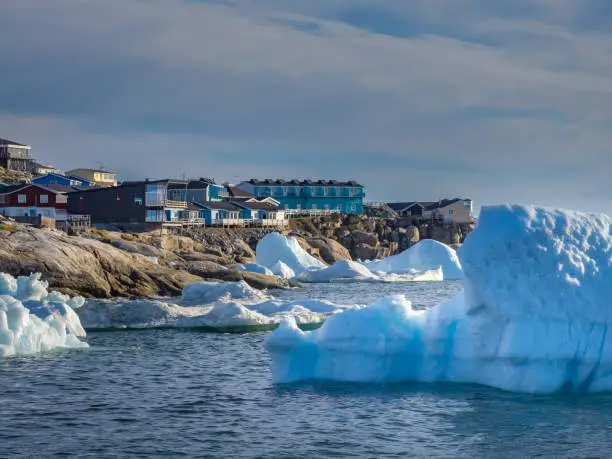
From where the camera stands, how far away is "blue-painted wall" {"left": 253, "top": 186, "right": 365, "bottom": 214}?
113 meters

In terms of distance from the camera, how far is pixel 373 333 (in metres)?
19.8

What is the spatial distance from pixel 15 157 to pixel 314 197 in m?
37.6

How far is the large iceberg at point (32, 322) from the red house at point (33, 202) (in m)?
45.0

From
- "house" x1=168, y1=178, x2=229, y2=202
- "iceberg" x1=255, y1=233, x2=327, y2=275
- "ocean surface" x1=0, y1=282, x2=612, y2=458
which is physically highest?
"house" x1=168, y1=178, x2=229, y2=202

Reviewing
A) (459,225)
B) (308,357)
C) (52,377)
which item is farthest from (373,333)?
(459,225)

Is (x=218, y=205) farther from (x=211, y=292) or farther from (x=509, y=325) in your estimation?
(x=509, y=325)

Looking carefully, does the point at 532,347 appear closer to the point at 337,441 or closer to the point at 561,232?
the point at 561,232

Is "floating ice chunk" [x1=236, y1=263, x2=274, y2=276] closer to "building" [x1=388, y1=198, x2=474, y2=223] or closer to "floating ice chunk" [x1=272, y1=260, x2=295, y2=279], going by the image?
"floating ice chunk" [x1=272, y1=260, x2=295, y2=279]

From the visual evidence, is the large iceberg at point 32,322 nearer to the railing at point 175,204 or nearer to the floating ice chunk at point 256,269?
the floating ice chunk at point 256,269

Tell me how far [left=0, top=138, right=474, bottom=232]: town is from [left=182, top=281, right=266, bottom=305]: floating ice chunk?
75.0 ft

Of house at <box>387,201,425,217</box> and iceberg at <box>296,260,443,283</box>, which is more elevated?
house at <box>387,201,425,217</box>

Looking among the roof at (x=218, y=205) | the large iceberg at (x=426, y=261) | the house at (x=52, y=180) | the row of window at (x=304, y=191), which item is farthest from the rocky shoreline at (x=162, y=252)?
the house at (x=52, y=180)

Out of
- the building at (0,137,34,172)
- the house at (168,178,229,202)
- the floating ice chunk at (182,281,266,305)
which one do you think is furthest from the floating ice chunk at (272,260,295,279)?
the building at (0,137,34,172)

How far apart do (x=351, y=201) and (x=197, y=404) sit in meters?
95.9
